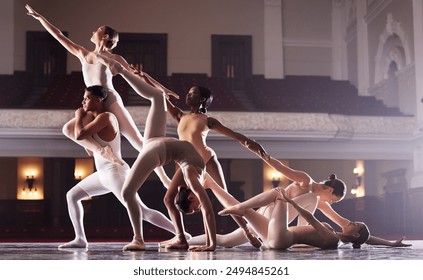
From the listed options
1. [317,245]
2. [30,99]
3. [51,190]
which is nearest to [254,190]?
[51,190]

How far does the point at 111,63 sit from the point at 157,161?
0.59 meters

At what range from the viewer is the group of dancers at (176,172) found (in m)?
3.41

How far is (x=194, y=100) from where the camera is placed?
368cm

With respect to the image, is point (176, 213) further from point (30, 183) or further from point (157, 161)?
point (30, 183)

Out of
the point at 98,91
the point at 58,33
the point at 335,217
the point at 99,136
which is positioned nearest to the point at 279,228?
the point at 335,217

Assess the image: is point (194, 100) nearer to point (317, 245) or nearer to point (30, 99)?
point (317, 245)

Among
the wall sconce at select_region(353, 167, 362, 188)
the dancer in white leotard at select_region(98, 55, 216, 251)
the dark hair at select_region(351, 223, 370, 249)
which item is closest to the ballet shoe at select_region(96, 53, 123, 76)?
the dancer in white leotard at select_region(98, 55, 216, 251)

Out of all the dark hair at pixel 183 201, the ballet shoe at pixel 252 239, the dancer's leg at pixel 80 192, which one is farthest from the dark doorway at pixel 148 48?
the dark hair at pixel 183 201

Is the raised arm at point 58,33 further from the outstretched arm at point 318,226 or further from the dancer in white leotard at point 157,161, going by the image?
the outstretched arm at point 318,226

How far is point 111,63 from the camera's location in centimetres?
353

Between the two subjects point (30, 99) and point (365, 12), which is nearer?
point (365, 12)

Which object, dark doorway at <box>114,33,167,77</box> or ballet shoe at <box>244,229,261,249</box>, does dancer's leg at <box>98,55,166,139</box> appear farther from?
dark doorway at <box>114,33,167,77</box>

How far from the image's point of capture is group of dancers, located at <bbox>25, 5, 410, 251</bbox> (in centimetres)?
341

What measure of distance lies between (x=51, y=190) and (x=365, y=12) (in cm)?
414
